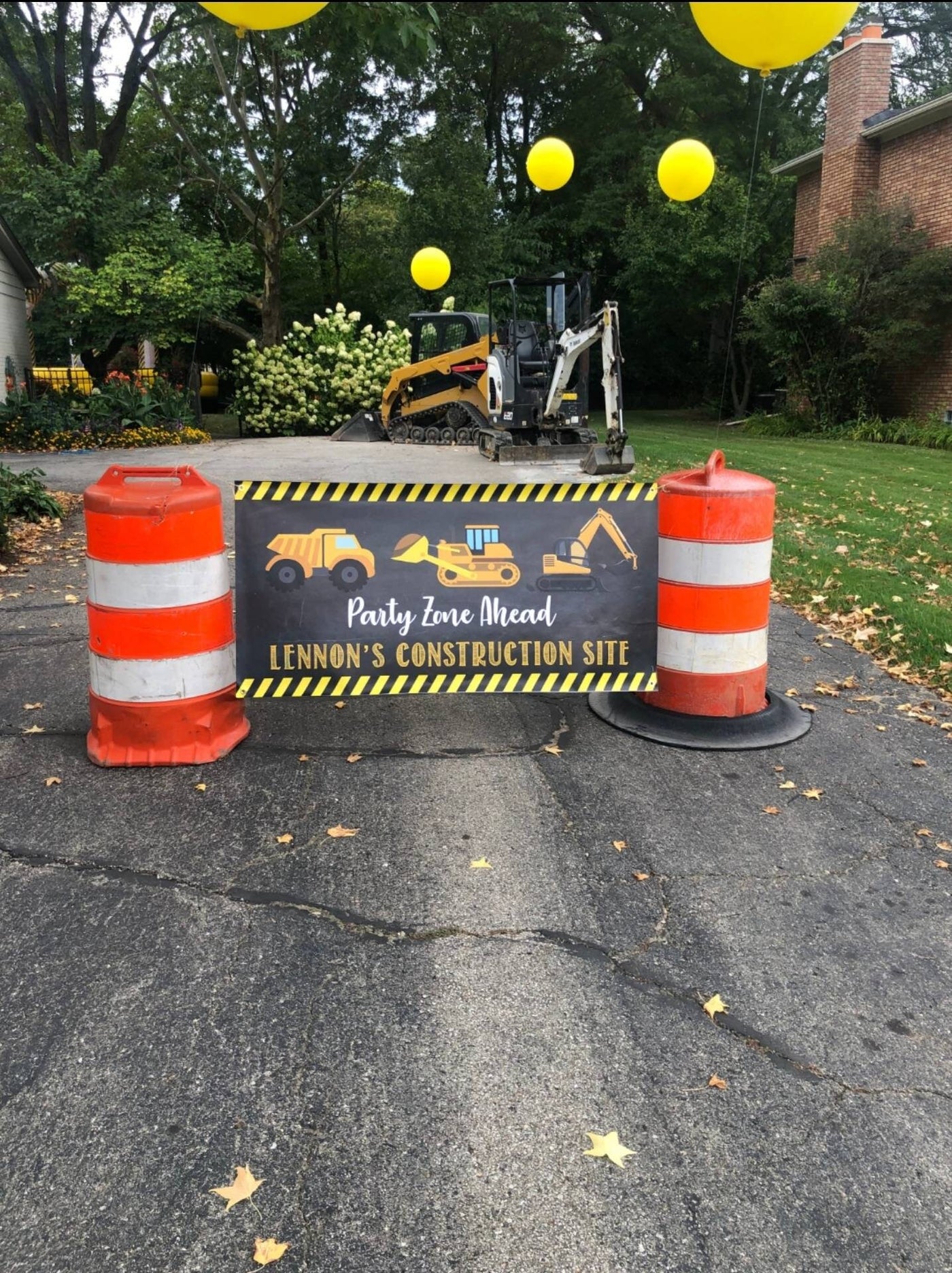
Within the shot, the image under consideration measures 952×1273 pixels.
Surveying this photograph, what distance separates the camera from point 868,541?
32.1 ft

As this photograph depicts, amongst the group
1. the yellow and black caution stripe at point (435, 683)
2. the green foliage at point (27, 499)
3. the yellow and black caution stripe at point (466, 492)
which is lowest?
the yellow and black caution stripe at point (435, 683)

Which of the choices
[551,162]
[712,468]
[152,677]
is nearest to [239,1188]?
[152,677]

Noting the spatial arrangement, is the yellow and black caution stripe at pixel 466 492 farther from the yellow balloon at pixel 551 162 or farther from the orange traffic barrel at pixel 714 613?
the yellow balloon at pixel 551 162

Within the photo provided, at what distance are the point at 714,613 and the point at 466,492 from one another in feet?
4.73

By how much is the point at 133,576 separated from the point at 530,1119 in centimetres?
306

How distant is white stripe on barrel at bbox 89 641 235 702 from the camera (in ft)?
15.1

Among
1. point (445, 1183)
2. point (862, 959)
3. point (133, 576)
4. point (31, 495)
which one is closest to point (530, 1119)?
point (445, 1183)

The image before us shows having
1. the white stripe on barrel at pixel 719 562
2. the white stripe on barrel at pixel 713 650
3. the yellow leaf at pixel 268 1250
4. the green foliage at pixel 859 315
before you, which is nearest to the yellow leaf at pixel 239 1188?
the yellow leaf at pixel 268 1250

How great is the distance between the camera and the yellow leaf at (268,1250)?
209 cm

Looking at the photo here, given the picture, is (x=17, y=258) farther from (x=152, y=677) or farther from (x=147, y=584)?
(x=152, y=677)

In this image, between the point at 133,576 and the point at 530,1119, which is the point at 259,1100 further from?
the point at 133,576

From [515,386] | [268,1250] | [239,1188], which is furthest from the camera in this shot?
[515,386]

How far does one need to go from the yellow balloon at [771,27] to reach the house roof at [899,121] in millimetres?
18373

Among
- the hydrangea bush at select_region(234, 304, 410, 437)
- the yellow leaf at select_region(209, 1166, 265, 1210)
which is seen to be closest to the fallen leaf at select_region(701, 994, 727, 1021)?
the yellow leaf at select_region(209, 1166, 265, 1210)
